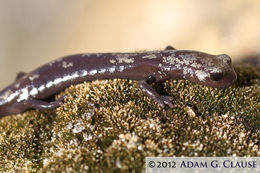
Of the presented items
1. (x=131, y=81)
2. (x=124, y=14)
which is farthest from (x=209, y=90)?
(x=124, y=14)

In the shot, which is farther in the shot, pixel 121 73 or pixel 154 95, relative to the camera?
pixel 121 73

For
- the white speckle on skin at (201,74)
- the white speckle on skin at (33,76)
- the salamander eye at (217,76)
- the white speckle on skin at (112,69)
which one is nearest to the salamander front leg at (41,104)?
the white speckle on skin at (33,76)

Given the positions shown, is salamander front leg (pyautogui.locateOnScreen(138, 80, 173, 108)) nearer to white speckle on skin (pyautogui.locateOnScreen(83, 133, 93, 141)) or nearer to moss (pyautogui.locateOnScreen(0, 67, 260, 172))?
moss (pyautogui.locateOnScreen(0, 67, 260, 172))

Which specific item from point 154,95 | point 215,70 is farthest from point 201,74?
point 154,95

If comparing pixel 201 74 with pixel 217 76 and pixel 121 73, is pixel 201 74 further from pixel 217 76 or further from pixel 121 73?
pixel 121 73

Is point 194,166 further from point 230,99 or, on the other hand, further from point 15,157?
point 15,157

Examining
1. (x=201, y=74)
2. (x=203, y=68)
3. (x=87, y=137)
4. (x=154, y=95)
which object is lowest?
(x=87, y=137)

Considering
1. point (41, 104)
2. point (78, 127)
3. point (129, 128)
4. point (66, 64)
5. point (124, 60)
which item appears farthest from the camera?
point (66, 64)
